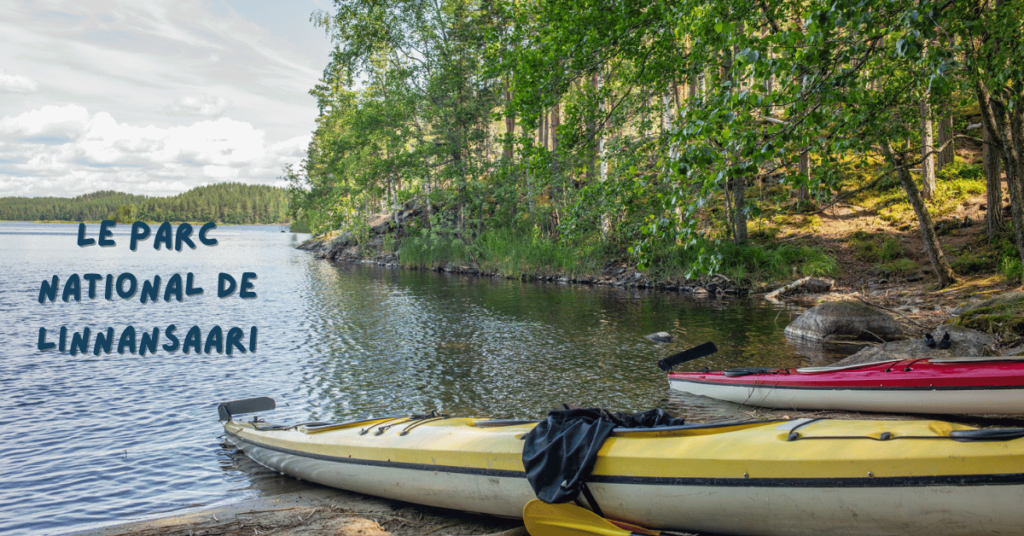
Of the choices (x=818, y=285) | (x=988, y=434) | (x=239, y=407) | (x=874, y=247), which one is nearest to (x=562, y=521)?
(x=988, y=434)

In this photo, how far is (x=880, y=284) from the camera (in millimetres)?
13938

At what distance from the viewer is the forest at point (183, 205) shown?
4929 inches

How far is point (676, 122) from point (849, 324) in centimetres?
669

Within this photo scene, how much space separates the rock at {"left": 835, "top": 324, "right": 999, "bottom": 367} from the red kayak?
926 millimetres

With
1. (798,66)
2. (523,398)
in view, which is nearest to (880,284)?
(523,398)

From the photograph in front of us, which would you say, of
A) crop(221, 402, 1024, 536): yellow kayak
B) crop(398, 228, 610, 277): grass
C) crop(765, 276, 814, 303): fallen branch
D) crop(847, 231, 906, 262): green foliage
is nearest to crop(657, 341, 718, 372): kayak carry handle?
crop(221, 402, 1024, 536): yellow kayak

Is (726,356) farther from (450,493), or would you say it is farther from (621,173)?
(450,493)

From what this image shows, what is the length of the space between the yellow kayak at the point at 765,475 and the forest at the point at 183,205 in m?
126

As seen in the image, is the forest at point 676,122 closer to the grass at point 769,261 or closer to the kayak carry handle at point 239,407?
the grass at point 769,261

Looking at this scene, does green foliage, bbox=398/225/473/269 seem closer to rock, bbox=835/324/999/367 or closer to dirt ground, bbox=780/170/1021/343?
dirt ground, bbox=780/170/1021/343

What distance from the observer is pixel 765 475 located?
3.22 meters

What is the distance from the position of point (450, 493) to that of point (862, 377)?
4636 mm

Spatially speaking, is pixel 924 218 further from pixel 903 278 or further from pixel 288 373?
pixel 288 373

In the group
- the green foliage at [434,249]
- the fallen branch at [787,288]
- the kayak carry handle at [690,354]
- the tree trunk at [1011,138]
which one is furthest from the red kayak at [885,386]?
the green foliage at [434,249]
